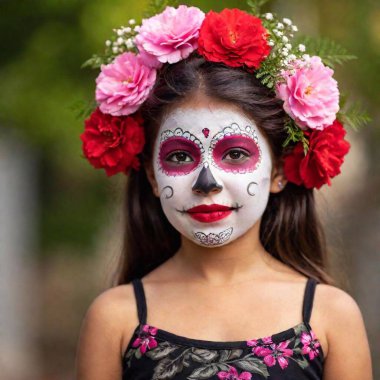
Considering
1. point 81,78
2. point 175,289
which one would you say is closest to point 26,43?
point 81,78

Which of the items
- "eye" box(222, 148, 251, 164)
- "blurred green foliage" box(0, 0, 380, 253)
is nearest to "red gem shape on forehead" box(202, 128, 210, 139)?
"eye" box(222, 148, 251, 164)

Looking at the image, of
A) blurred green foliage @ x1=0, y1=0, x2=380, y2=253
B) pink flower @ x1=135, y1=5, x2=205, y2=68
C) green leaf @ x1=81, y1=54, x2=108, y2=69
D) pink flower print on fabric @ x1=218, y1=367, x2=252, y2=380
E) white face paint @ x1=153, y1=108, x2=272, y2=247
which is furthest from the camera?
blurred green foliage @ x1=0, y1=0, x2=380, y2=253

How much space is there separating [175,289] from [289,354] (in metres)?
0.58

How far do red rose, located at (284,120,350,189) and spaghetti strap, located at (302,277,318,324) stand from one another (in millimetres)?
424

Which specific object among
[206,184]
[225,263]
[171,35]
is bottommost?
[225,263]

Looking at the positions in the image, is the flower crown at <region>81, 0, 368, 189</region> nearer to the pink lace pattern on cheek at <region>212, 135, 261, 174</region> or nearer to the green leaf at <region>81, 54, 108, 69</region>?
the green leaf at <region>81, 54, 108, 69</region>

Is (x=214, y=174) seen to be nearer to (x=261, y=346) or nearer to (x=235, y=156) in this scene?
(x=235, y=156)

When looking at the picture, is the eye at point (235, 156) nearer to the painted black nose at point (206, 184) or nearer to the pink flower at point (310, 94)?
the painted black nose at point (206, 184)

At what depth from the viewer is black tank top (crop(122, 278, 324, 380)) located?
4160mm

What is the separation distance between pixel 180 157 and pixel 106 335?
0.82 m

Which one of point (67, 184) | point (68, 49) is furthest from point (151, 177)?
point (67, 184)

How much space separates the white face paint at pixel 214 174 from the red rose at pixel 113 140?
0.21m

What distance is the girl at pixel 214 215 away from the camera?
423 cm

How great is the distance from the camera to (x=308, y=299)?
4.34m
